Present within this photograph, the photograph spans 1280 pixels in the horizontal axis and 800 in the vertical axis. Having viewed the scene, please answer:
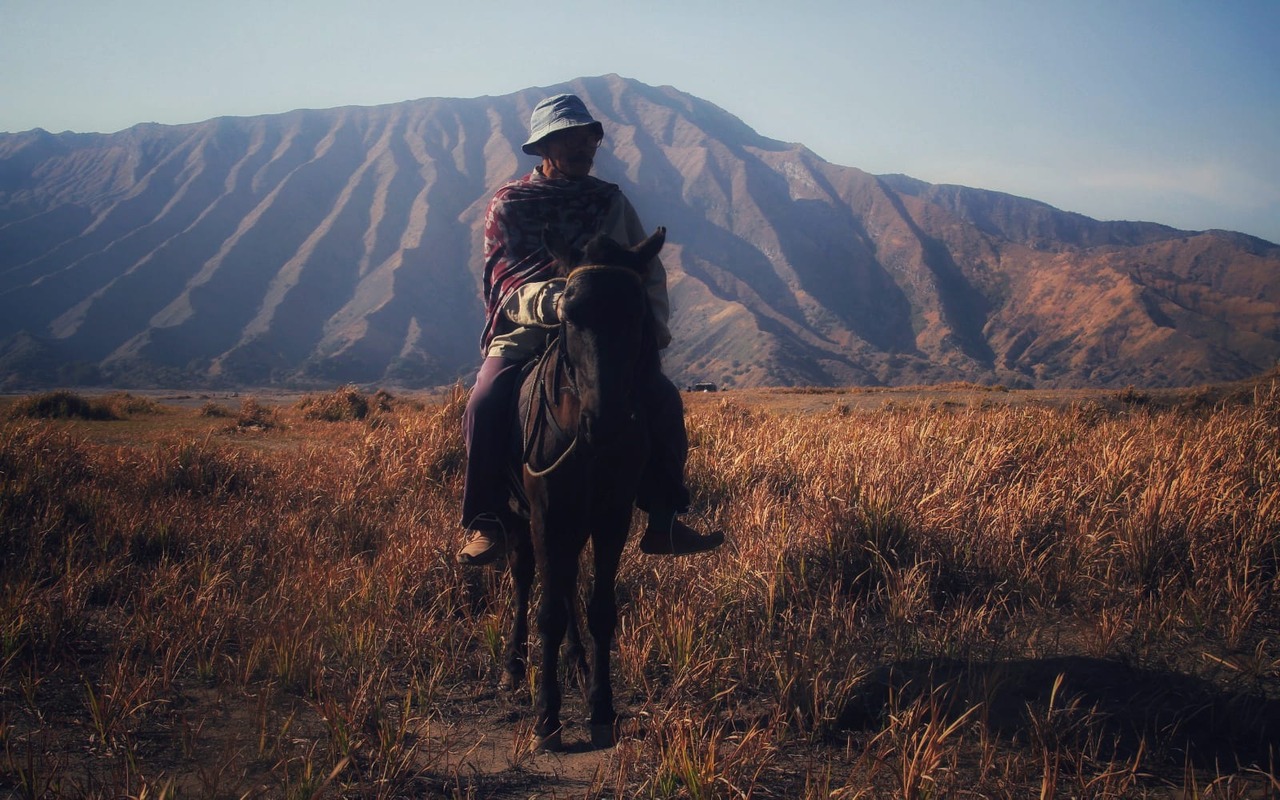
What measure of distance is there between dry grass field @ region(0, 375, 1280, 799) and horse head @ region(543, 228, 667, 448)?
1.33m

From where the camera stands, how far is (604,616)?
3.69m

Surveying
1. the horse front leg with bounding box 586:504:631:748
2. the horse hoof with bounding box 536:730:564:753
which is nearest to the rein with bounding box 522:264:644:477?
the horse front leg with bounding box 586:504:631:748

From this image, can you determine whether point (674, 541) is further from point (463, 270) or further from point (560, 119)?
point (463, 270)

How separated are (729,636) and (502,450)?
1641 millimetres

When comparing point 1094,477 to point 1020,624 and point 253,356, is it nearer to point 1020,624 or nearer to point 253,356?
point 1020,624

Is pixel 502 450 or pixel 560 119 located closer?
pixel 502 450

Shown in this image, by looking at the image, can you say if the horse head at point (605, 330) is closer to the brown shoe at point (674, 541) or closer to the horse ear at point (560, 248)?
the horse ear at point (560, 248)

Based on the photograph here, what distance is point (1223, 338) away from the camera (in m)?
73.9

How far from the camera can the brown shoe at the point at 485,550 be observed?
422 cm

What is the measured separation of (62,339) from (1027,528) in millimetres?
102351

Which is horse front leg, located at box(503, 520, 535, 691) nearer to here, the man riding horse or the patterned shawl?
the man riding horse

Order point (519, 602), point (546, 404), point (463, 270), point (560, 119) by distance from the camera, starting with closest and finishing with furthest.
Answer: point (546, 404) → point (560, 119) → point (519, 602) → point (463, 270)

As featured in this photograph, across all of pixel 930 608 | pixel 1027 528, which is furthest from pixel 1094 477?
pixel 930 608

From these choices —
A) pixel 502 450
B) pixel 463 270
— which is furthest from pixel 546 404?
pixel 463 270
